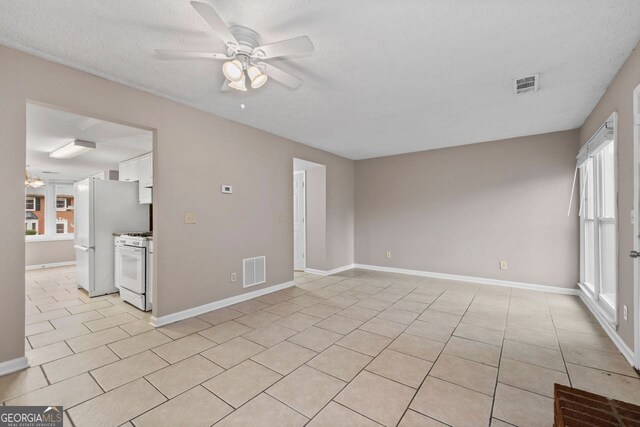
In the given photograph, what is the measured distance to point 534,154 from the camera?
4.35 metres

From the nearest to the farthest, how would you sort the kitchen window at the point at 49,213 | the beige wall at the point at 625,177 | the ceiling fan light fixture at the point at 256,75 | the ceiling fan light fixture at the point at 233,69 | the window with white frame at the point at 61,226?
the ceiling fan light fixture at the point at 233,69, the ceiling fan light fixture at the point at 256,75, the beige wall at the point at 625,177, the kitchen window at the point at 49,213, the window with white frame at the point at 61,226

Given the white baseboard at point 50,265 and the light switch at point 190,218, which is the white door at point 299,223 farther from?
the white baseboard at point 50,265

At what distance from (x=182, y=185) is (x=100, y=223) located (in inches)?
82.1

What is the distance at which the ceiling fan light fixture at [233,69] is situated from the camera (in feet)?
6.10

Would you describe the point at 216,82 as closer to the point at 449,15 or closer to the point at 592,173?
the point at 449,15

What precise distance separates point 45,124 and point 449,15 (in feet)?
15.9

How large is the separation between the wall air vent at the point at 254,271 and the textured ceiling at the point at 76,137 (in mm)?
2343

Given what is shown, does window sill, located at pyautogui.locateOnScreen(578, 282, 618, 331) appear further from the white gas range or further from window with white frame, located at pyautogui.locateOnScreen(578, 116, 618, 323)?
the white gas range

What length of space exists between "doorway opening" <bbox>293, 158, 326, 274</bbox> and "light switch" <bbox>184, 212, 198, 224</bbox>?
2.49 meters

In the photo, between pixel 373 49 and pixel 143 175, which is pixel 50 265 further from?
pixel 373 49

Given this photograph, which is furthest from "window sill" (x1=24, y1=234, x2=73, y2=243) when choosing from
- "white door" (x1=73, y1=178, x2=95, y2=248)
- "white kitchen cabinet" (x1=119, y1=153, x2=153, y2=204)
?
"white kitchen cabinet" (x1=119, y1=153, x2=153, y2=204)

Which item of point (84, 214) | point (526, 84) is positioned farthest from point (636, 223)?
point (84, 214)

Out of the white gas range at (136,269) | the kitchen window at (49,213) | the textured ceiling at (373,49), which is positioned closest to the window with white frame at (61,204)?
the kitchen window at (49,213)

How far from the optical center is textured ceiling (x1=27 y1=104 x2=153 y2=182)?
11.2 ft
